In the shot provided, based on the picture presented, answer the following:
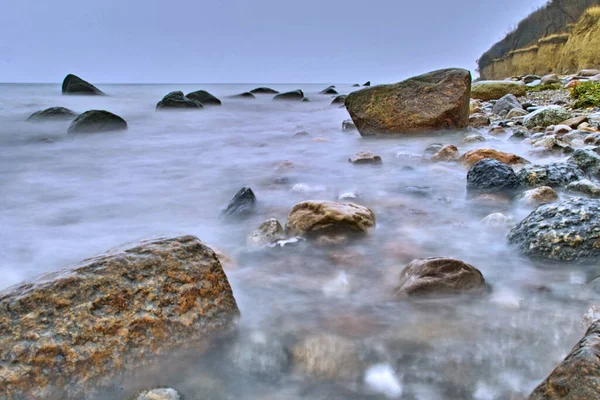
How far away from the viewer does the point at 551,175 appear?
3447 millimetres

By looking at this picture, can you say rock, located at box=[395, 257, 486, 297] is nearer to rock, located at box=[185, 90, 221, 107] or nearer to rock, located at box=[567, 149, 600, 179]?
rock, located at box=[567, 149, 600, 179]

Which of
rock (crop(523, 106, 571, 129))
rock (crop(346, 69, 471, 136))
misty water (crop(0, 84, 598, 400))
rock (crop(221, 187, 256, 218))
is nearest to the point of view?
misty water (crop(0, 84, 598, 400))

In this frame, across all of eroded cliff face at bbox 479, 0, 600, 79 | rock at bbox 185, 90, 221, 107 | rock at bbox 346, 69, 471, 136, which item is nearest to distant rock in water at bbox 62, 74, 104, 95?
rock at bbox 185, 90, 221, 107

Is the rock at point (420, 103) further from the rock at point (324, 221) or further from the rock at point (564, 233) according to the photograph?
the rock at point (564, 233)

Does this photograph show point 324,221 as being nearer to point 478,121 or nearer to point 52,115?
point 478,121

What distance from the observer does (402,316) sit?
1.83m

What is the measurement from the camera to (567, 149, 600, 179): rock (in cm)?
363

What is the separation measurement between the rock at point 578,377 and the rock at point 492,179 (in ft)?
7.56

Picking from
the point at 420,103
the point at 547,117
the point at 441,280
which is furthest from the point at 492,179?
the point at 547,117

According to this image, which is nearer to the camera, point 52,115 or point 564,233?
point 564,233

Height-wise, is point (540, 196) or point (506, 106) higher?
point (506, 106)

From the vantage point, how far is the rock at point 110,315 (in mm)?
1354

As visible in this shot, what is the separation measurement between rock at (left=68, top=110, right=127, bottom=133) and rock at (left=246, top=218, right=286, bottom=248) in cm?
635

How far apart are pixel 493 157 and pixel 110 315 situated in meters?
3.77
